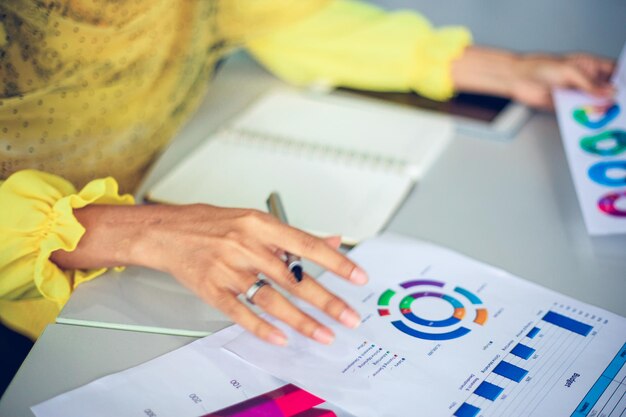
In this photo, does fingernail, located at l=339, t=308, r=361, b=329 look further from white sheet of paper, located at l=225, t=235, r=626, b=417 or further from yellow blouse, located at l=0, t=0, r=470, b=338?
yellow blouse, located at l=0, t=0, r=470, b=338

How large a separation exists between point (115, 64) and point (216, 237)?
0.38 meters

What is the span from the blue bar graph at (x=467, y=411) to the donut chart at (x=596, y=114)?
53 centimetres

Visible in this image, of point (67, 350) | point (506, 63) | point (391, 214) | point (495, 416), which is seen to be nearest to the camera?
point (495, 416)

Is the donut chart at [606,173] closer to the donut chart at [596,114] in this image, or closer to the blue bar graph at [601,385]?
the donut chart at [596,114]

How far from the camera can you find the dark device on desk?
107 centimetres

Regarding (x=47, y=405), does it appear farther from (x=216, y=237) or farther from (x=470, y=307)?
(x=470, y=307)

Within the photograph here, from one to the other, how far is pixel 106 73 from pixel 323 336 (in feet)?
1.75

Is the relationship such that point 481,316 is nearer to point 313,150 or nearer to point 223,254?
point 223,254

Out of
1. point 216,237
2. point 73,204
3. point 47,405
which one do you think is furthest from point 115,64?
point 47,405

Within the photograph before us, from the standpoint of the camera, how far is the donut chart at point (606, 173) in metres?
0.89

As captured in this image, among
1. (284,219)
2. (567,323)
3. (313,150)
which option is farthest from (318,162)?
(567,323)

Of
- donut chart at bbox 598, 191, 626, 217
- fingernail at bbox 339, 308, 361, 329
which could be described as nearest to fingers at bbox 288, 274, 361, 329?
fingernail at bbox 339, 308, 361, 329

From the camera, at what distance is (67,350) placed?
2.35 ft

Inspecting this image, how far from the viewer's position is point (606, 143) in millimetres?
961
